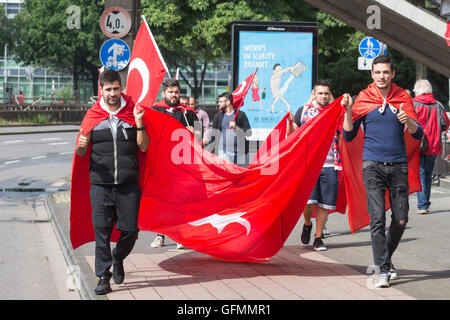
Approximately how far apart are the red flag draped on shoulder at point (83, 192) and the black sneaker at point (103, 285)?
2.46 ft

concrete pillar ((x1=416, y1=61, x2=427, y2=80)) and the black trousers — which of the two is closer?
the black trousers

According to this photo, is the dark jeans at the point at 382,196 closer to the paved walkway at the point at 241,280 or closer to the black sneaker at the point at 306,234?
the paved walkway at the point at 241,280

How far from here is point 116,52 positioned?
479 inches

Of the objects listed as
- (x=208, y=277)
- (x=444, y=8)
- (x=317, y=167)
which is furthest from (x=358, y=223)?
(x=444, y=8)

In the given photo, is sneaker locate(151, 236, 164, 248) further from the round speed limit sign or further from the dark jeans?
the round speed limit sign

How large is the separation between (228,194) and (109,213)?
1366 mm

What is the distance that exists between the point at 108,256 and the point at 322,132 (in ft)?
8.28

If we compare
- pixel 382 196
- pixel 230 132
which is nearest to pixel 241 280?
pixel 382 196

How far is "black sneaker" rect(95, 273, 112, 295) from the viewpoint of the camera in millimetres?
6344

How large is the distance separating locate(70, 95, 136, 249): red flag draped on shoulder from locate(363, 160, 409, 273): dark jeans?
2233 millimetres

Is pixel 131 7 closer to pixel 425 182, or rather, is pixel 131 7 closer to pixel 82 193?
pixel 425 182

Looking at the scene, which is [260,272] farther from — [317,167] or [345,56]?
[345,56]

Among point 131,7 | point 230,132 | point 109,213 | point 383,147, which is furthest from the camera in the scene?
point 131,7

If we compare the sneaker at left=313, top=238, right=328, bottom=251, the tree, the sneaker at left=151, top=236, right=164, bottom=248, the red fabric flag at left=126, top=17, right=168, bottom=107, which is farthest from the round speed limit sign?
the tree
